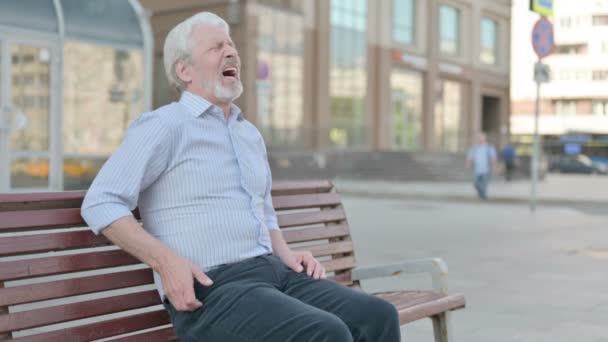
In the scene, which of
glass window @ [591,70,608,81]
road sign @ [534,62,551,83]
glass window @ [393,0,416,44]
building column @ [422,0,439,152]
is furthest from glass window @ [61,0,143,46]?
glass window @ [591,70,608,81]

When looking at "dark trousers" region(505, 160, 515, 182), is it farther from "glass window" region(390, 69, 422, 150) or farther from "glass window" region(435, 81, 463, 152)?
"glass window" region(435, 81, 463, 152)

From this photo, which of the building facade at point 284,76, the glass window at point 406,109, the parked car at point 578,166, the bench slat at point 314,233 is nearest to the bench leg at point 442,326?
the bench slat at point 314,233

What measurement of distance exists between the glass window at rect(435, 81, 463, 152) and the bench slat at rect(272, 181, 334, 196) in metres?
43.3

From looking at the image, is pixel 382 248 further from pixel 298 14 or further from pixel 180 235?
pixel 298 14

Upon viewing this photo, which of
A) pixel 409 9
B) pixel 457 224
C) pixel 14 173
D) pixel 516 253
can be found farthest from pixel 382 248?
pixel 409 9

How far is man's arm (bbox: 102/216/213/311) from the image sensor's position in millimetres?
2656

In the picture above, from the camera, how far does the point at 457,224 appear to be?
1315 cm

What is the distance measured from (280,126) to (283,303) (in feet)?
108

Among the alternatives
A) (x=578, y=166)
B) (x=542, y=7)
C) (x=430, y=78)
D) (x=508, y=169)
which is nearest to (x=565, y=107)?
(x=578, y=166)

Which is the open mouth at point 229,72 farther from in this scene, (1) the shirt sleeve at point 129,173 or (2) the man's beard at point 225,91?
(1) the shirt sleeve at point 129,173

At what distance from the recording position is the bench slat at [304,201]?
369cm

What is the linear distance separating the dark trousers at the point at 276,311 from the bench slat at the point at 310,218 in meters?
0.59

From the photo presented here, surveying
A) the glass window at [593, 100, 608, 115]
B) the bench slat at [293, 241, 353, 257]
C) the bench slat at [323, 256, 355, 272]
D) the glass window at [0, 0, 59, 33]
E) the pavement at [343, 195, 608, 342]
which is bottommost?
the pavement at [343, 195, 608, 342]

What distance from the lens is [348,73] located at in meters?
39.4
